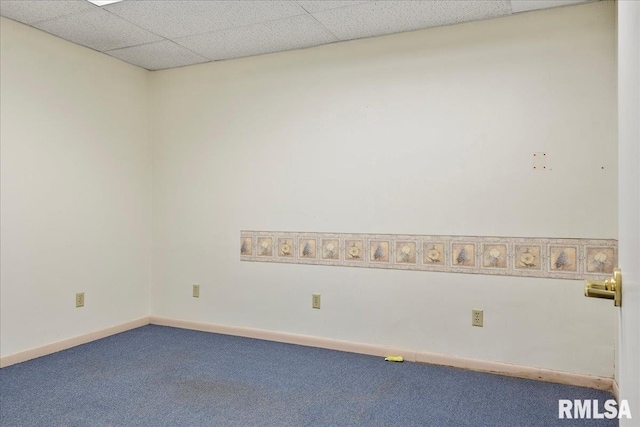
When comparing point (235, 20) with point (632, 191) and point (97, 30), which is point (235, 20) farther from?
point (632, 191)

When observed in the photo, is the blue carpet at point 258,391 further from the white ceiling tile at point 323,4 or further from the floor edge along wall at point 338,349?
the white ceiling tile at point 323,4

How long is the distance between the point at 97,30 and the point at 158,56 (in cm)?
63

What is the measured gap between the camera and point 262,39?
3457 mm

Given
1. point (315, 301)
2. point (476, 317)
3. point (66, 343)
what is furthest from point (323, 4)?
point (66, 343)

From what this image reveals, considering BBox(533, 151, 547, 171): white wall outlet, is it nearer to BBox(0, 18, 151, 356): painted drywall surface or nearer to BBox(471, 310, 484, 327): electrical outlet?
BBox(471, 310, 484, 327): electrical outlet

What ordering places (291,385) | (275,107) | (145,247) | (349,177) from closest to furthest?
(291,385) → (349,177) → (275,107) → (145,247)

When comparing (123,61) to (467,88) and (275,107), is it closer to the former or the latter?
(275,107)

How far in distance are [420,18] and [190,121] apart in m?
2.19

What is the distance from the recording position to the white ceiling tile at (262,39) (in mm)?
3195

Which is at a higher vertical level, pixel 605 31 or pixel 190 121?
pixel 605 31

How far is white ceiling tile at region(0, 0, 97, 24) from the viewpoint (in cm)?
283

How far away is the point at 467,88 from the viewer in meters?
3.14

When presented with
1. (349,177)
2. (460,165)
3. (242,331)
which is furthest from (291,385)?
(460,165)

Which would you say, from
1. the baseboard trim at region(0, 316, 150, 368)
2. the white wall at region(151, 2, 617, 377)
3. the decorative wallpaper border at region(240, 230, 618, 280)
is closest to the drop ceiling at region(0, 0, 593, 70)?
the white wall at region(151, 2, 617, 377)
